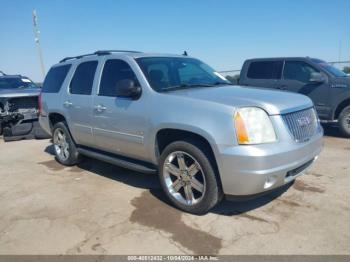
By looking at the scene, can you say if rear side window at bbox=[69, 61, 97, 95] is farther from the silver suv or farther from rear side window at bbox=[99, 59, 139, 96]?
rear side window at bbox=[99, 59, 139, 96]

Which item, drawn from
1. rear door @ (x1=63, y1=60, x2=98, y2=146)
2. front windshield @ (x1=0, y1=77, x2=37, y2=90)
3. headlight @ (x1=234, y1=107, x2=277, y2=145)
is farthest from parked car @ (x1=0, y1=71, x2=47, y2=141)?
headlight @ (x1=234, y1=107, x2=277, y2=145)

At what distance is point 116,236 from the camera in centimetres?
353

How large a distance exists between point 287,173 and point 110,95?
2.66m

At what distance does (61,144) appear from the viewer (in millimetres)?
6496

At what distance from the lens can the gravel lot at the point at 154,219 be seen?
3283mm

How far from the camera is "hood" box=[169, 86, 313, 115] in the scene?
3516 millimetres

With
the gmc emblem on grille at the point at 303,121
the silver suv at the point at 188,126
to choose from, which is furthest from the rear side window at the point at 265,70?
the gmc emblem on grille at the point at 303,121

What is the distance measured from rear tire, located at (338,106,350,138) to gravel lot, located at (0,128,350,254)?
9.24ft

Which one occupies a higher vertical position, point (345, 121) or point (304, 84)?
point (304, 84)

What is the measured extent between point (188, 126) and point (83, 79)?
263 cm

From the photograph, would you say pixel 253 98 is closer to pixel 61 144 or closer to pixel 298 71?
pixel 61 144

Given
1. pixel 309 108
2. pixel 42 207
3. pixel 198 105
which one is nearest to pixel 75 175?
pixel 42 207

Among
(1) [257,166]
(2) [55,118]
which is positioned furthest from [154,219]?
(2) [55,118]

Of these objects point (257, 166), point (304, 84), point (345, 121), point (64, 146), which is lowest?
point (345, 121)
